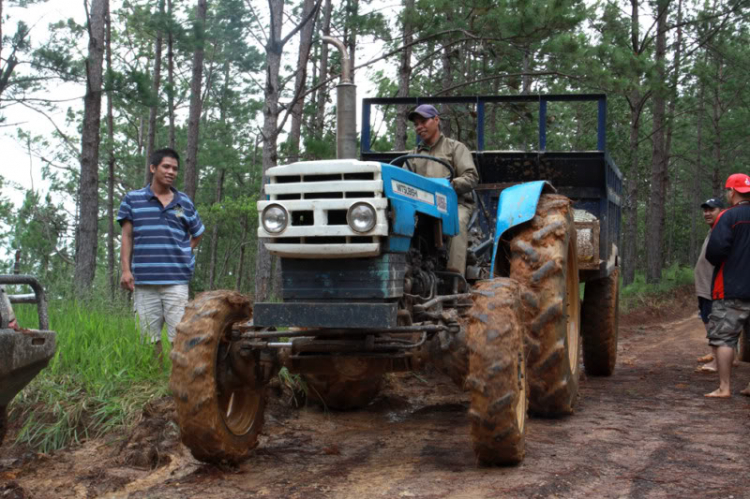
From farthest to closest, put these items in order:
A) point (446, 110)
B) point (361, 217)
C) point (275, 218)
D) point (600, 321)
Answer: point (446, 110) → point (600, 321) → point (275, 218) → point (361, 217)

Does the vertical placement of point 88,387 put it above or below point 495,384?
below

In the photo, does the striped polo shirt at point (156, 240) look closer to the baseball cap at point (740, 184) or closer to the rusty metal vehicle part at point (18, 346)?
the rusty metal vehicle part at point (18, 346)

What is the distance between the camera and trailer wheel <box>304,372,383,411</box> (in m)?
5.84

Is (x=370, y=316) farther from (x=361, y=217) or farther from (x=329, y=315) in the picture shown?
(x=361, y=217)

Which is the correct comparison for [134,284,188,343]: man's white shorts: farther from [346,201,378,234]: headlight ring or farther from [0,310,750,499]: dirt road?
[346,201,378,234]: headlight ring

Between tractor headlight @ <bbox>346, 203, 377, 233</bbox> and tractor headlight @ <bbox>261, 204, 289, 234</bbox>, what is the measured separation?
0.36m

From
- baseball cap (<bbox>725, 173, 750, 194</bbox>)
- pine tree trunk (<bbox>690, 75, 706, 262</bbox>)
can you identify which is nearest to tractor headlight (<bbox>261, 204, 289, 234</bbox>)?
baseball cap (<bbox>725, 173, 750, 194</bbox>)

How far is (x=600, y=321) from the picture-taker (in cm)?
763

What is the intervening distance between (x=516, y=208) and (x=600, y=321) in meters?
2.54

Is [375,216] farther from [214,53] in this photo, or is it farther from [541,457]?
[214,53]

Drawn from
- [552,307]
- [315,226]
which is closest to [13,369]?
[315,226]

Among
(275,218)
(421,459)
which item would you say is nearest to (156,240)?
(275,218)

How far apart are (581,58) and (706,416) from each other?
7.87m

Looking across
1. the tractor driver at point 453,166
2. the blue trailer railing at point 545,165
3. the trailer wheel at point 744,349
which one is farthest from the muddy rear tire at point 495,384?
the trailer wheel at point 744,349
